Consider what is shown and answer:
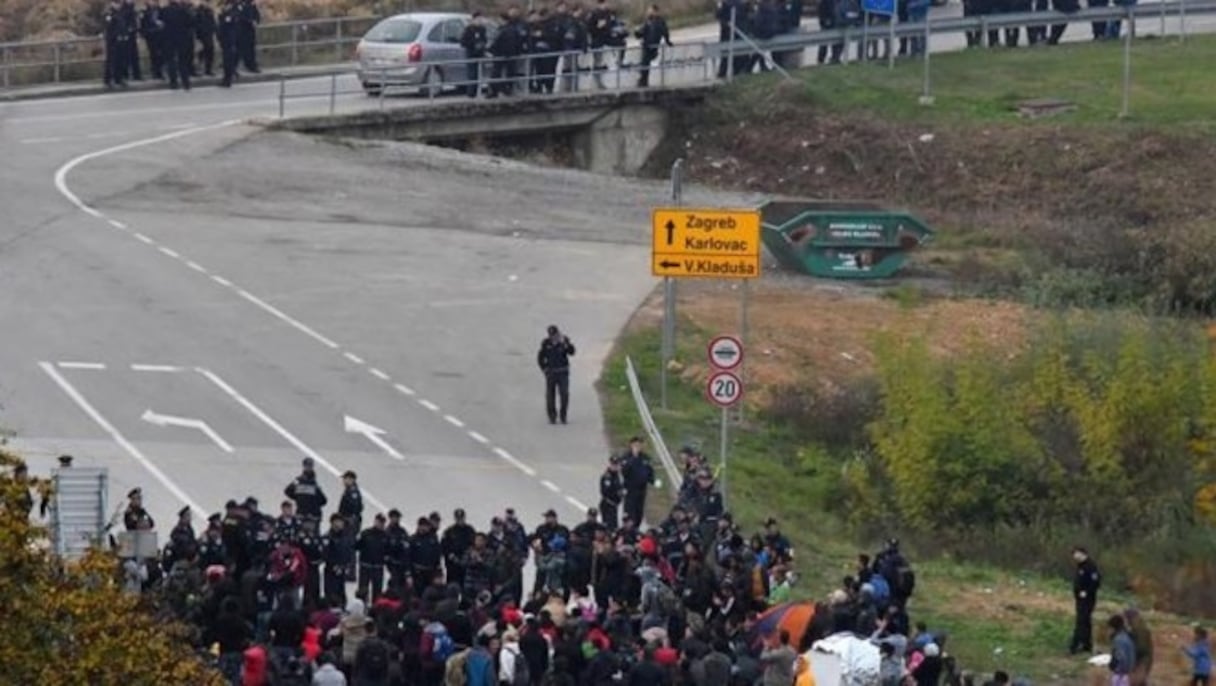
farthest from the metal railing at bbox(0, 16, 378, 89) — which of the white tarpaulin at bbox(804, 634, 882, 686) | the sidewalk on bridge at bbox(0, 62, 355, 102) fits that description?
the white tarpaulin at bbox(804, 634, 882, 686)

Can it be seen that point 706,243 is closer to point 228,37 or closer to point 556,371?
point 556,371

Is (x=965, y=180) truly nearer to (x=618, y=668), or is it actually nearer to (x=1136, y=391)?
(x=1136, y=391)

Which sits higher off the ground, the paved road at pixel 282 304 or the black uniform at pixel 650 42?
the black uniform at pixel 650 42

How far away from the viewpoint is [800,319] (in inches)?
1708

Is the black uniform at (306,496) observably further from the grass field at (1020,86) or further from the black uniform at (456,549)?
the grass field at (1020,86)

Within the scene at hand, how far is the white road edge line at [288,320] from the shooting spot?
39.6m

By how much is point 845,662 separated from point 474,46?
2849cm

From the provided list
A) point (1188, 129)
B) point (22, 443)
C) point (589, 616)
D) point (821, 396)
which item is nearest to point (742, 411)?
point (821, 396)

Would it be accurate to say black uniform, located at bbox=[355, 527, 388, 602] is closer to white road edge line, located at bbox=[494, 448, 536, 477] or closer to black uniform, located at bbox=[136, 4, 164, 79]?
white road edge line, located at bbox=[494, 448, 536, 477]

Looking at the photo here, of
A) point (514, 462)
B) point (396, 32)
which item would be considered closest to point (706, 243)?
point (514, 462)

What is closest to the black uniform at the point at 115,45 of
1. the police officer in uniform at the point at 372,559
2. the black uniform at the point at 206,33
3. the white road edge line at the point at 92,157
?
the black uniform at the point at 206,33

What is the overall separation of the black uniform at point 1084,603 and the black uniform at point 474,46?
2471cm

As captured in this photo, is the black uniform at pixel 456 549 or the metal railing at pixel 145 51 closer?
the black uniform at pixel 456 549

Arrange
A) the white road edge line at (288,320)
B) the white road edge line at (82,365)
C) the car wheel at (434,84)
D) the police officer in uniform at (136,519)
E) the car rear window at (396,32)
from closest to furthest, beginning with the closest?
the police officer in uniform at (136,519)
the white road edge line at (82,365)
the white road edge line at (288,320)
the car wheel at (434,84)
the car rear window at (396,32)
